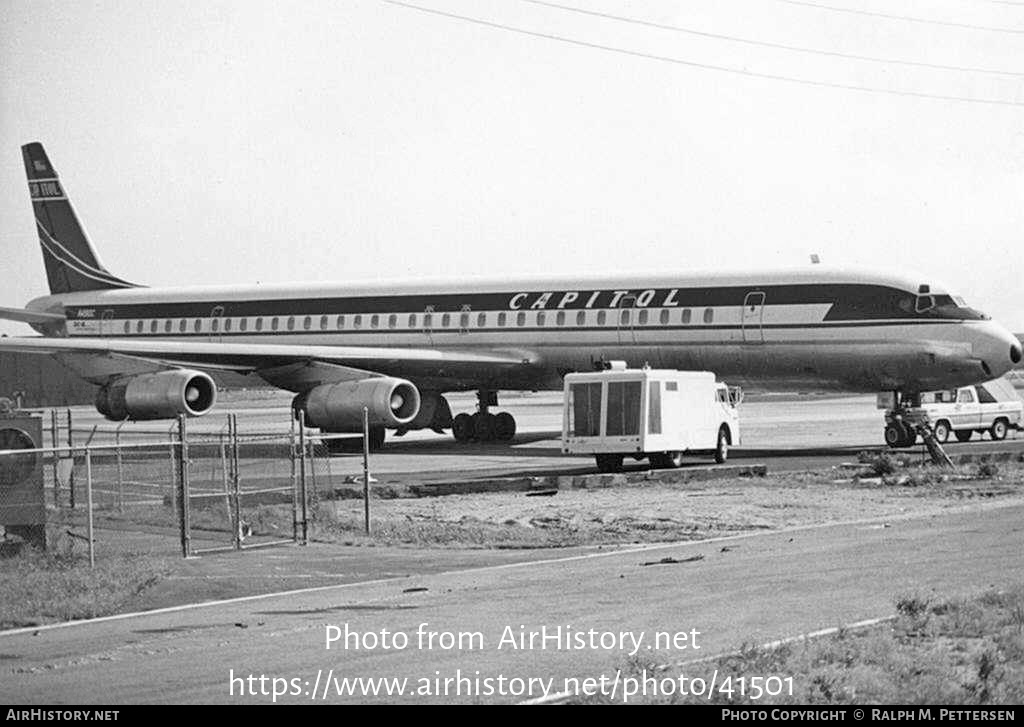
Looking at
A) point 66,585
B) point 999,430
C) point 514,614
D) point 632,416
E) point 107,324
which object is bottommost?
point 999,430

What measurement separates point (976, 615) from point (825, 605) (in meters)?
1.37

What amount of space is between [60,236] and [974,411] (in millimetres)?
25383

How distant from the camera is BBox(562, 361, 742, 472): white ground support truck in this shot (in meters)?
28.6

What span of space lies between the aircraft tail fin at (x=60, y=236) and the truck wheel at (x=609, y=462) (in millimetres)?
21598

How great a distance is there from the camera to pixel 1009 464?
1152 inches

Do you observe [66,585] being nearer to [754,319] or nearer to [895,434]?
[754,319]

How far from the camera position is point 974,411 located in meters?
40.6

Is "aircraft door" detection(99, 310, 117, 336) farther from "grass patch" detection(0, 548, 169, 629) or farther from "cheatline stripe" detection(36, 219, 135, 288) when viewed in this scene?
"grass patch" detection(0, 548, 169, 629)

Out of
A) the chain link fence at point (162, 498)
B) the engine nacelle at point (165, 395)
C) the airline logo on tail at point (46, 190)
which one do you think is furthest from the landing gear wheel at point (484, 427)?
the chain link fence at point (162, 498)

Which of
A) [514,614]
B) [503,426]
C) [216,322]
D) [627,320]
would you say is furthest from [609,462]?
[514,614]

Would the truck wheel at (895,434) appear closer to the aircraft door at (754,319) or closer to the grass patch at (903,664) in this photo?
the aircraft door at (754,319)

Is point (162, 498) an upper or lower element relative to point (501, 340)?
lower

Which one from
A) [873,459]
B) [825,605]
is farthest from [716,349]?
[825,605]
